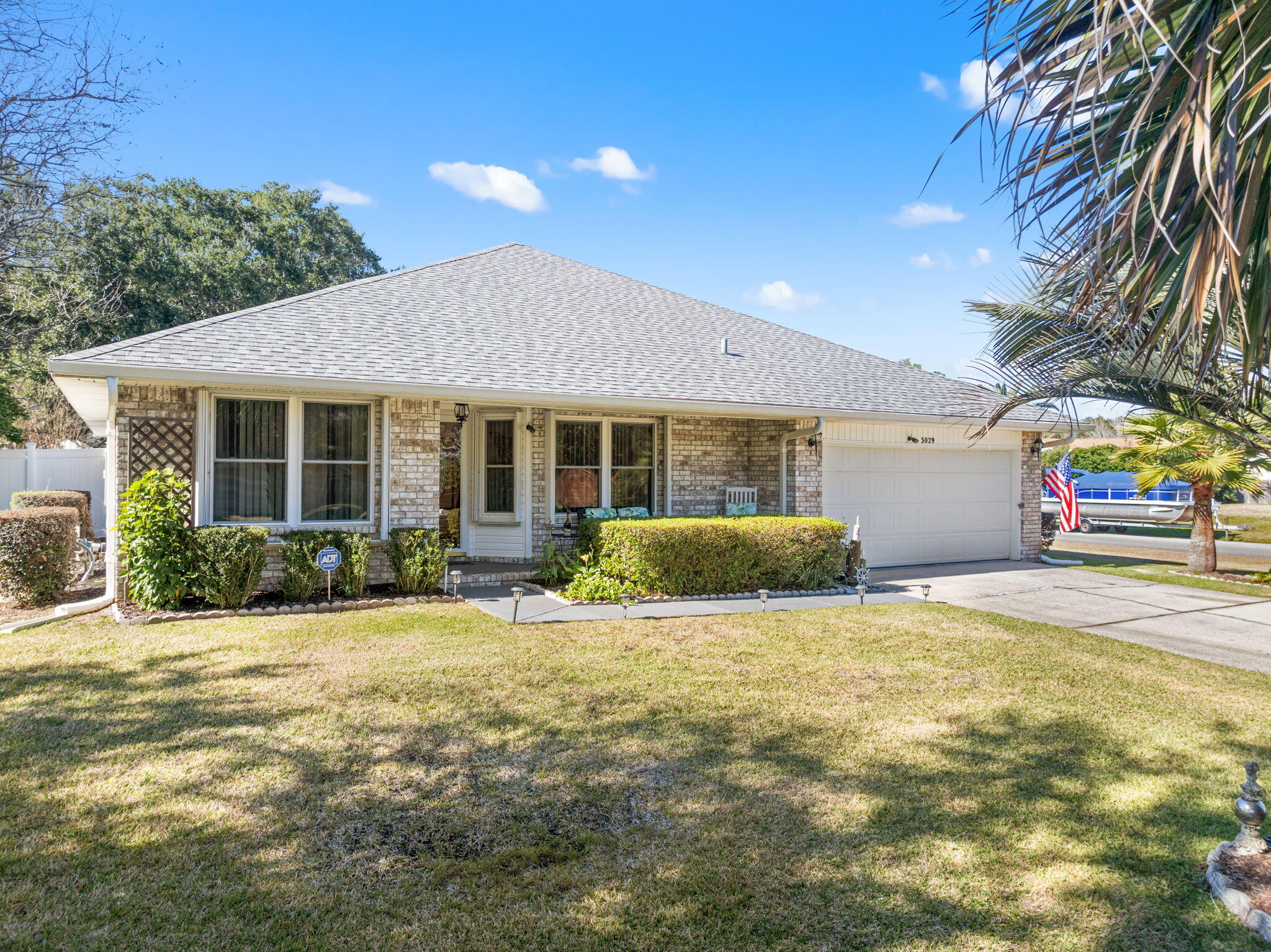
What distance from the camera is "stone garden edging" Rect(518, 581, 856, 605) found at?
32.4 feet

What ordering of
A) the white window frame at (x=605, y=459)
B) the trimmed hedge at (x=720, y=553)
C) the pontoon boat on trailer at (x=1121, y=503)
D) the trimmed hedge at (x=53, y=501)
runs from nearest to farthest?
1. the trimmed hedge at (x=720, y=553)
2. the white window frame at (x=605, y=459)
3. the trimmed hedge at (x=53, y=501)
4. the pontoon boat on trailer at (x=1121, y=503)

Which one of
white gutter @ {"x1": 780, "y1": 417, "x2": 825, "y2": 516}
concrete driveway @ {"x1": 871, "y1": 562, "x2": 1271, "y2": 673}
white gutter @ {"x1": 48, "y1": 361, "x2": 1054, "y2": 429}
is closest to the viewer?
concrete driveway @ {"x1": 871, "y1": 562, "x2": 1271, "y2": 673}

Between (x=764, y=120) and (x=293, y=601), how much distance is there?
36.6 feet

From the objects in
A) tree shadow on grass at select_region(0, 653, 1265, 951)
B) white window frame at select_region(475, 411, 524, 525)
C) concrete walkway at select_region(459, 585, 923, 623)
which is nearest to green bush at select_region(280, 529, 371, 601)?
concrete walkway at select_region(459, 585, 923, 623)

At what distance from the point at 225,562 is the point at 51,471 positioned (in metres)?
14.1

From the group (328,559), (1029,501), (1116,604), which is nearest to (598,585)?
(328,559)

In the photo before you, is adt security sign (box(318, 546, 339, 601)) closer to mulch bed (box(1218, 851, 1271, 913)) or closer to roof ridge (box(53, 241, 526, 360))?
roof ridge (box(53, 241, 526, 360))

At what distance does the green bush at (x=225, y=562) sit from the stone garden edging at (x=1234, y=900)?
896 cm

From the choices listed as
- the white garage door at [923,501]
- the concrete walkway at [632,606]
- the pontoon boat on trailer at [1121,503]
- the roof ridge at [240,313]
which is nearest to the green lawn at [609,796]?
the concrete walkway at [632,606]

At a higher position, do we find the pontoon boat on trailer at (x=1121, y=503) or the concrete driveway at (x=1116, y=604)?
the pontoon boat on trailer at (x=1121, y=503)

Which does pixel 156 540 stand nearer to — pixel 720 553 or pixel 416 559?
pixel 416 559

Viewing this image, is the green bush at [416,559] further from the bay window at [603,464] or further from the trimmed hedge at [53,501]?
the trimmed hedge at [53,501]

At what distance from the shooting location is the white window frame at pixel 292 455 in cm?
966

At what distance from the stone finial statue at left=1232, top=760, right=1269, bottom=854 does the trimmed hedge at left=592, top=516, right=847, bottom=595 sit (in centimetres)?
716
